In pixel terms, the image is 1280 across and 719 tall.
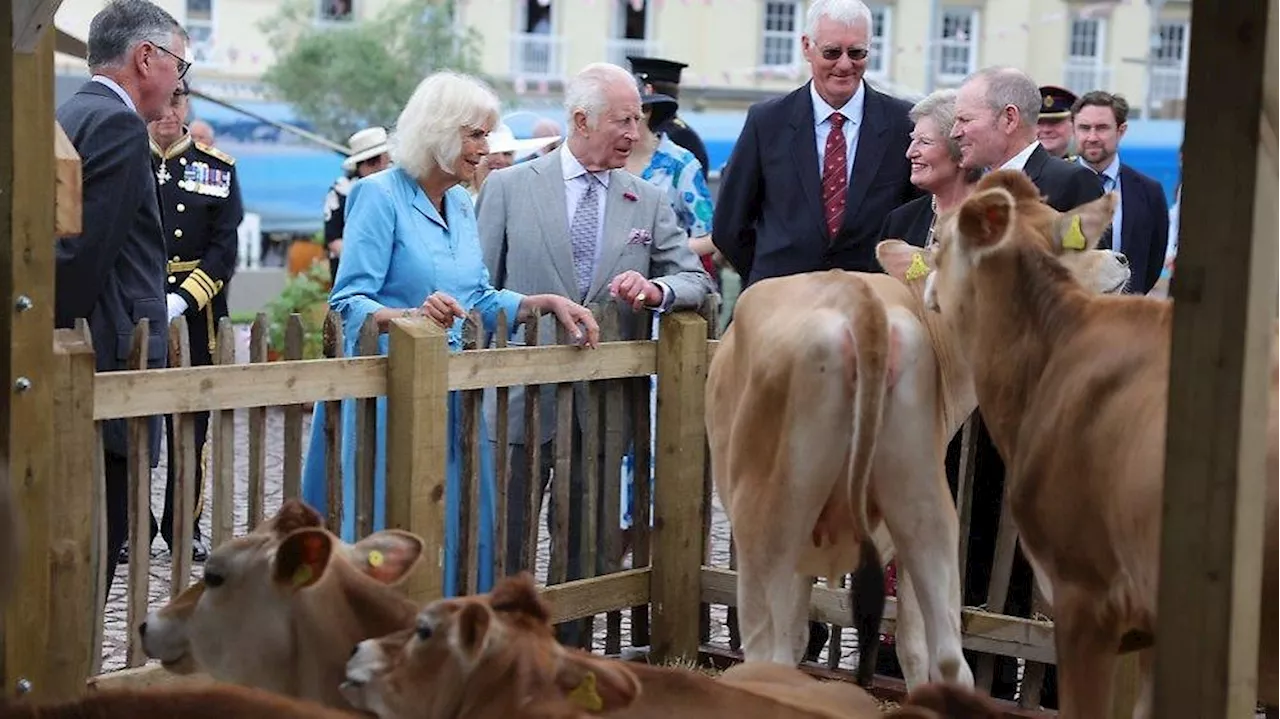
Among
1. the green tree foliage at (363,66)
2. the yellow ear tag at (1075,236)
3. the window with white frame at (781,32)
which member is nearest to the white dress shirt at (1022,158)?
the yellow ear tag at (1075,236)

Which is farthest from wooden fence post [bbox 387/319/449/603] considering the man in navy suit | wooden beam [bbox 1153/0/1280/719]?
wooden beam [bbox 1153/0/1280/719]

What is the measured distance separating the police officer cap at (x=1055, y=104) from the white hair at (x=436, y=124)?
177 inches

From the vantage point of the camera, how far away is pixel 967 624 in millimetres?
6586

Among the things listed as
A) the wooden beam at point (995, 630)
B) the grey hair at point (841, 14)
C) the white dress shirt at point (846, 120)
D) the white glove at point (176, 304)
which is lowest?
the wooden beam at point (995, 630)

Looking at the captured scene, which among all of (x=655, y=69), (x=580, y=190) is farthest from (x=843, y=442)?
(x=655, y=69)

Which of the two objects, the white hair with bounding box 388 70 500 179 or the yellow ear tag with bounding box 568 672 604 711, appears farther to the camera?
the white hair with bounding box 388 70 500 179

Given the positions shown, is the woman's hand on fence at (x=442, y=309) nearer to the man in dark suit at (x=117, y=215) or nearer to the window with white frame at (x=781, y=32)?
the man in dark suit at (x=117, y=215)

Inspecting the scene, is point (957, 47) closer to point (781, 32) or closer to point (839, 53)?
point (781, 32)

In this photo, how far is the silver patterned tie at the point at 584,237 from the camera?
23.5ft

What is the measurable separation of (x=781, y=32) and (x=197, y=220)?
120ft

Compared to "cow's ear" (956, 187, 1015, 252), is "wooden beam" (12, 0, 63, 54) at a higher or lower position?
higher

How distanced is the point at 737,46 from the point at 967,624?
3698cm

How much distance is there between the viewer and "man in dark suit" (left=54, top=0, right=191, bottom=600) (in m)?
5.86

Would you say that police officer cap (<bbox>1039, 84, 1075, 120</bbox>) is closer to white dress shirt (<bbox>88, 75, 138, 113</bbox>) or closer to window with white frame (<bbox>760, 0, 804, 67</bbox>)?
white dress shirt (<bbox>88, 75, 138, 113</bbox>)
